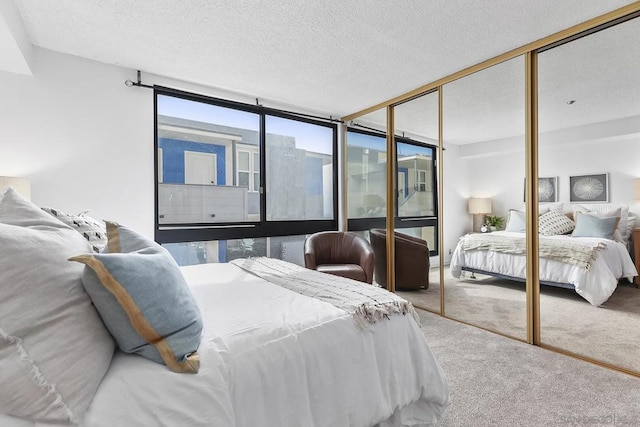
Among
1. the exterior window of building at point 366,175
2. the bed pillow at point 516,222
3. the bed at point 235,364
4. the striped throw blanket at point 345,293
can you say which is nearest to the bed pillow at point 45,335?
the bed at point 235,364

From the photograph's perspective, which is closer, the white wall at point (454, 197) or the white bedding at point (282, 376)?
the white bedding at point (282, 376)

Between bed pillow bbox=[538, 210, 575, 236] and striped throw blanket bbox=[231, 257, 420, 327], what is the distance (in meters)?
1.76

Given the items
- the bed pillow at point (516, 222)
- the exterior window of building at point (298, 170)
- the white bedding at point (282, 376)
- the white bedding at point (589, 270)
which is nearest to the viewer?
the white bedding at point (282, 376)

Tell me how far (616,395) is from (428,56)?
9.28 feet

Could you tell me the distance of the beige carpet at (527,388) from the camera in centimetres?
173

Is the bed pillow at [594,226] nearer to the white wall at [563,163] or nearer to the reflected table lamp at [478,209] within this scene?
the white wall at [563,163]

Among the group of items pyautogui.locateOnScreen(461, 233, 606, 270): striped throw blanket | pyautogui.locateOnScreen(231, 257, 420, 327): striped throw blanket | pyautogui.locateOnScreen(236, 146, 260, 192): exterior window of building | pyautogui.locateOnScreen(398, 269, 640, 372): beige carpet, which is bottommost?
pyautogui.locateOnScreen(398, 269, 640, 372): beige carpet

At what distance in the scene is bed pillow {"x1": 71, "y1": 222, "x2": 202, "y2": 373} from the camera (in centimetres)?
98

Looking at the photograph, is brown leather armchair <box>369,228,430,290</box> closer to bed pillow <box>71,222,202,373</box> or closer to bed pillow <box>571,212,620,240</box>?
bed pillow <box>571,212,620,240</box>

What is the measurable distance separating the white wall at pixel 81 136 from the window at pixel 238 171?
0.63 ft

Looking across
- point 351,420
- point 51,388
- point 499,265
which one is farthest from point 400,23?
point 51,388

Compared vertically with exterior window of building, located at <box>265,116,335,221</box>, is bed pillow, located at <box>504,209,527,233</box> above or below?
below

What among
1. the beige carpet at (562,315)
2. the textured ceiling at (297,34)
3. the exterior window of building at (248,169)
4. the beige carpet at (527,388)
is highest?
the textured ceiling at (297,34)

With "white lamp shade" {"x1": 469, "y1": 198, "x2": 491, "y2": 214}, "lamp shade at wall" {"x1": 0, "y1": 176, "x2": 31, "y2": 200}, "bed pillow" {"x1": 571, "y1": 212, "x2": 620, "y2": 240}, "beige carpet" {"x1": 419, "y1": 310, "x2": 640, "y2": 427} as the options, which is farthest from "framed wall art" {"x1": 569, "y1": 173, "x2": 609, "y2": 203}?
"lamp shade at wall" {"x1": 0, "y1": 176, "x2": 31, "y2": 200}
